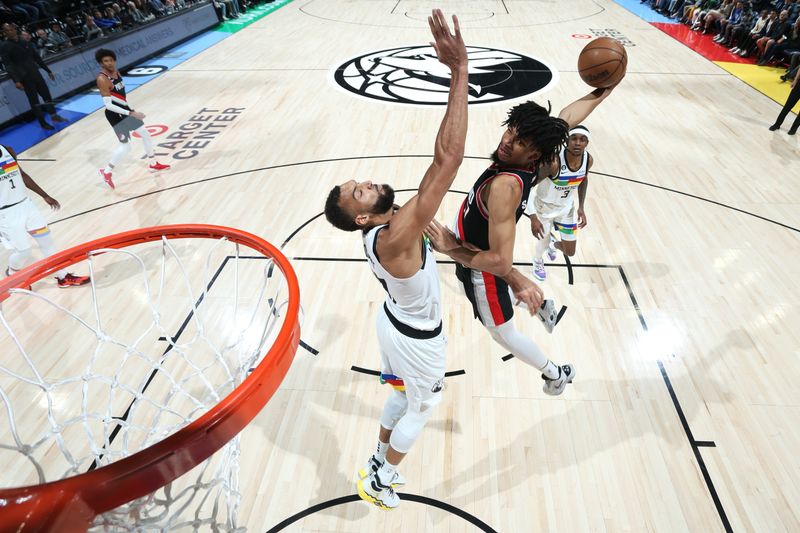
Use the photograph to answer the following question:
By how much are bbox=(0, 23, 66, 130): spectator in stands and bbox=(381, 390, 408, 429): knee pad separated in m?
8.16

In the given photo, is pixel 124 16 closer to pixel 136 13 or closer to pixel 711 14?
pixel 136 13

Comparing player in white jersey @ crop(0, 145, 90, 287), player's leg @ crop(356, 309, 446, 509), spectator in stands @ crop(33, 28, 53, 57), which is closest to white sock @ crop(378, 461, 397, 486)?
player's leg @ crop(356, 309, 446, 509)

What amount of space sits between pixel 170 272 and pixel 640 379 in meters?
4.14

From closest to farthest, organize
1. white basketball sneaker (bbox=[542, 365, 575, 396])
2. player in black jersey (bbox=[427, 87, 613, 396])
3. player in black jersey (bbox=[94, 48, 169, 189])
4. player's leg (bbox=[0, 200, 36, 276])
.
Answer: player in black jersey (bbox=[427, 87, 613, 396]) → white basketball sneaker (bbox=[542, 365, 575, 396]) → player's leg (bbox=[0, 200, 36, 276]) → player in black jersey (bbox=[94, 48, 169, 189])

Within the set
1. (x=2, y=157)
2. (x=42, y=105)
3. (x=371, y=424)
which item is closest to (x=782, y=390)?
(x=371, y=424)

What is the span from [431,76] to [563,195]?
6346 millimetres

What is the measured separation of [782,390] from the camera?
325 cm

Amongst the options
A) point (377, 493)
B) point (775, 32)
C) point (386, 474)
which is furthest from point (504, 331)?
point (775, 32)

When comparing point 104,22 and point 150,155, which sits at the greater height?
point 104,22

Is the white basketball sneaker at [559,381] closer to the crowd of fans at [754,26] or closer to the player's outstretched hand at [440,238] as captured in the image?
the player's outstretched hand at [440,238]

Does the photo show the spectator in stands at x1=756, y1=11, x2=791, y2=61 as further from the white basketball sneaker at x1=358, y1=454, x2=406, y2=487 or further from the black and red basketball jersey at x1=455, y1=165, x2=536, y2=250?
the white basketball sneaker at x1=358, y1=454, x2=406, y2=487

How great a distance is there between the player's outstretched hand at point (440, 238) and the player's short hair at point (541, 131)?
594 mm

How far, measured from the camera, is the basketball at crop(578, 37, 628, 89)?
11.1 ft

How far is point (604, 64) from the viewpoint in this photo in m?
3.41
